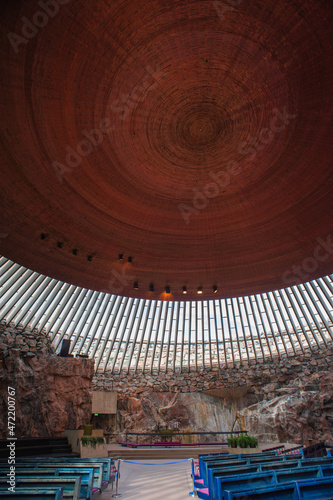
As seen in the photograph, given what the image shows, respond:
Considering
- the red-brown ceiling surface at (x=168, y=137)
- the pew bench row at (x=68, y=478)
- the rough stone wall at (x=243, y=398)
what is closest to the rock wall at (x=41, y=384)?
the rough stone wall at (x=243, y=398)

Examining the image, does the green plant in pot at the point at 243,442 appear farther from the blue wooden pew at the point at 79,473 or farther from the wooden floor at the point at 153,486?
the blue wooden pew at the point at 79,473

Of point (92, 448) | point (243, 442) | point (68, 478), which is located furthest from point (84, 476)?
point (92, 448)

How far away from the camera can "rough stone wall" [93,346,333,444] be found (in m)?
19.6

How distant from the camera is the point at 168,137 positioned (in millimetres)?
8773

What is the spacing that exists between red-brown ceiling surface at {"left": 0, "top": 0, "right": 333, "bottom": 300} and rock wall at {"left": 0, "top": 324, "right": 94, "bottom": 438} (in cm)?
821

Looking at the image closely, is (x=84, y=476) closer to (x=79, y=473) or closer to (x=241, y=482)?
(x=79, y=473)

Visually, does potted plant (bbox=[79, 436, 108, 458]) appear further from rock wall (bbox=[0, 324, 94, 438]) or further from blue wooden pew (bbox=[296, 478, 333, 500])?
blue wooden pew (bbox=[296, 478, 333, 500])

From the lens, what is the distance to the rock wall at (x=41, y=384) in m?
16.8

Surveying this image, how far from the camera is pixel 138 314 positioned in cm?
2366

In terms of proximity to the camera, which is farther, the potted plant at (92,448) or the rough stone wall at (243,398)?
the rough stone wall at (243,398)

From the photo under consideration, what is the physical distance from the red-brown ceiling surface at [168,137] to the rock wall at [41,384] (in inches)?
323

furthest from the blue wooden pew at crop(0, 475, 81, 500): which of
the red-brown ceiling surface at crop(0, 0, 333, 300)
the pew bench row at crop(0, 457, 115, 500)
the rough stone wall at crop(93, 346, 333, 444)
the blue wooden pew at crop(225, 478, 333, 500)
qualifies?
the rough stone wall at crop(93, 346, 333, 444)

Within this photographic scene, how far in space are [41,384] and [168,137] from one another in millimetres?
17258

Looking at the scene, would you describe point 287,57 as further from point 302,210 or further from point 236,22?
point 302,210
